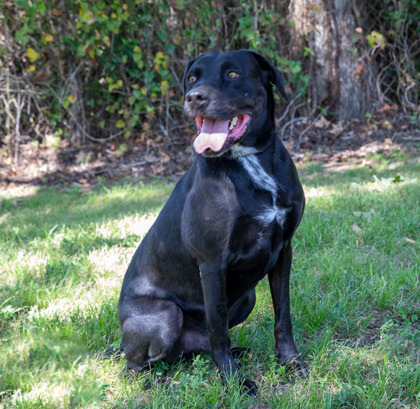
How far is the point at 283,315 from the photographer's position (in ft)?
8.66

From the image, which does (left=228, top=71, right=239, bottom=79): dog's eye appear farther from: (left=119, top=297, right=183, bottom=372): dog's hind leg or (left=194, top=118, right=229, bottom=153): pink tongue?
(left=119, top=297, right=183, bottom=372): dog's hind leg

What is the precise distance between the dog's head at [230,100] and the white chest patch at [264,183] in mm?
90

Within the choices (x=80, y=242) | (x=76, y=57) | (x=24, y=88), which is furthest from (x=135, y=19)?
(x=80, y=242)

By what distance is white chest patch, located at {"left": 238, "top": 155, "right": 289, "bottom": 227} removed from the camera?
7.85 ft

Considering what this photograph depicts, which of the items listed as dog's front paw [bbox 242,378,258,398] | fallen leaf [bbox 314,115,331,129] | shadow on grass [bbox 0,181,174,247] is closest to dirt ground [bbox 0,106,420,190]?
fallen leaf [bbox 314,115,331,129]

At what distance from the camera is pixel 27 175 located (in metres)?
7.98

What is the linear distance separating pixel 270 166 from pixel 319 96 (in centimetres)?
632

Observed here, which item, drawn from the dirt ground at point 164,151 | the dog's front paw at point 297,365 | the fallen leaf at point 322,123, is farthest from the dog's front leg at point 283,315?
the fallen leaf at point 322,123

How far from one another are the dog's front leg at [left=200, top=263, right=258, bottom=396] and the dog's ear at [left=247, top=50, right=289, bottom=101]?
38.7 inches

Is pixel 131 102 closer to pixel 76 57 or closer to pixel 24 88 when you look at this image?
pixel 76 57

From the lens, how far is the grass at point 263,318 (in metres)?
2.34

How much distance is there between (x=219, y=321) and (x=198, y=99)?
3.51ft

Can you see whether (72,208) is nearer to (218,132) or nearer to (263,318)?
(263,318)

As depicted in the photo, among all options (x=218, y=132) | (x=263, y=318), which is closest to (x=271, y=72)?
(x=218, y=132)
